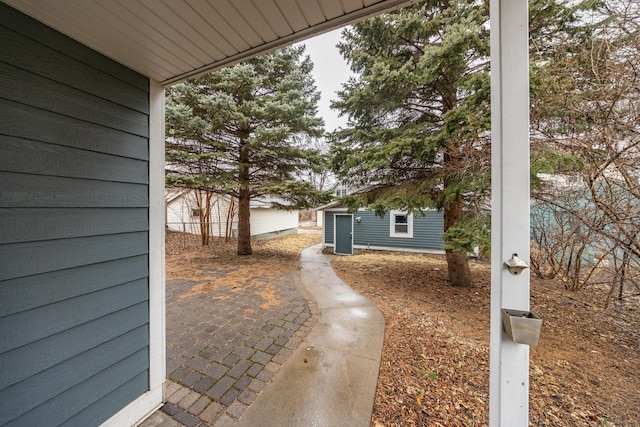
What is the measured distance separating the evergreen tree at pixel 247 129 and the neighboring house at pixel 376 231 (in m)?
3.28

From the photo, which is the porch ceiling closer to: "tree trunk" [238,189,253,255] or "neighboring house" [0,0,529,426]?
"neighboring house" [0,0,529,426]

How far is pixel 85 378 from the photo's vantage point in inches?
58.7

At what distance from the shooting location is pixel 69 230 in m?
1.41

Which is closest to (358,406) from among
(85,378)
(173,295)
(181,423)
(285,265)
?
(181,423)

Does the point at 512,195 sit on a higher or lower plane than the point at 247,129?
lower

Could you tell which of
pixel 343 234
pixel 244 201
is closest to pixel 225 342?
pixel 244 201

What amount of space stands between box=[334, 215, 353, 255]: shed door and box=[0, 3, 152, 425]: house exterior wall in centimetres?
877

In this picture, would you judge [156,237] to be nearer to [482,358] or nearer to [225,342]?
[225,342]

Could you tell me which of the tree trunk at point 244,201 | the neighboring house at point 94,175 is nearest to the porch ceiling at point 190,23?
the neighboring house at point 94,175

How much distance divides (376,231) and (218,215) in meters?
8.18

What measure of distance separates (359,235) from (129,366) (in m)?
9.64

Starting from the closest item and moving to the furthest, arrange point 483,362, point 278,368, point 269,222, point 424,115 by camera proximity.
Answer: point 278,368, point 483,362, point 424,115, point 269,222

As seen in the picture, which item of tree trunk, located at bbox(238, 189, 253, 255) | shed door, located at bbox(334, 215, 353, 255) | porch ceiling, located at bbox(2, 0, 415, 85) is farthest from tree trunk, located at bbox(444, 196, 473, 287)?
tree trunk, located at bbox(238, 189, 253, 255)

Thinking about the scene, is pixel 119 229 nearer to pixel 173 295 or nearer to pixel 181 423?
pixel 181 423
